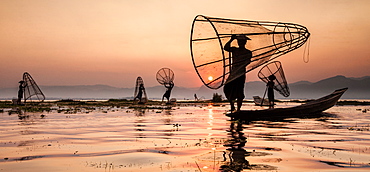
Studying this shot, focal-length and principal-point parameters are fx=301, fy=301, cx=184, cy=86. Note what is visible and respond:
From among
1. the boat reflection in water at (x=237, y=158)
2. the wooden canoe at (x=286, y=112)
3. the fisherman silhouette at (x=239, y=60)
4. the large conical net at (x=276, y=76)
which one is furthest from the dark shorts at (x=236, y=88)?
the large conical net at (x=276, y=76)

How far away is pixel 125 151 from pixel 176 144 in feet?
4.15

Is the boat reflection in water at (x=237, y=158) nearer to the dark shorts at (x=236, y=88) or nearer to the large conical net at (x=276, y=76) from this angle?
the dark shorts at (x=236, y=88)

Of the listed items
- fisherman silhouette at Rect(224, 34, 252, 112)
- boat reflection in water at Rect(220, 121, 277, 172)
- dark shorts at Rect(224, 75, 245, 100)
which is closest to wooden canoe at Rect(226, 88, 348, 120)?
dark shorts at Rect(224, 75, 245, 100)

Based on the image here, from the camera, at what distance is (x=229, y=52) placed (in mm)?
11742

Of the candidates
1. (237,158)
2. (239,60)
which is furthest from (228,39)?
(237,158)

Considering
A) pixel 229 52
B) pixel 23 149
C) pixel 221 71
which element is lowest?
pixel 23 149

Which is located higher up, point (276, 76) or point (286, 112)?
point (276, 76)

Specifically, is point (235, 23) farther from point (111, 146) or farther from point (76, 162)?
point (76, 162)

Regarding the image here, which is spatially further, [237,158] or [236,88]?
[236,88]

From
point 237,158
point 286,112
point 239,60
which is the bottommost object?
point 237,158

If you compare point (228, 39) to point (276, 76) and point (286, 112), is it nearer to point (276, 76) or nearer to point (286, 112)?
point (286, 112)

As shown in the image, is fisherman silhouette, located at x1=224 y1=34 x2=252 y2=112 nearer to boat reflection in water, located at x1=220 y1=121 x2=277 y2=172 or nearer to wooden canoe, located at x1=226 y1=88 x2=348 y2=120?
wooden canoe, located at x1=226 y1=88 x2=348 y2=120

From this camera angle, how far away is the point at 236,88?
42.4 ft

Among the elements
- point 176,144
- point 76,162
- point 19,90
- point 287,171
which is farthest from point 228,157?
point 19,90
